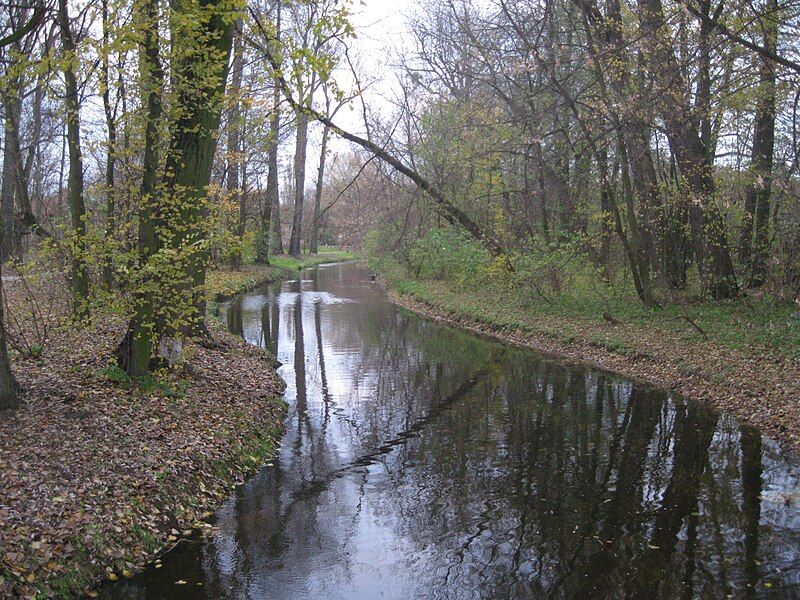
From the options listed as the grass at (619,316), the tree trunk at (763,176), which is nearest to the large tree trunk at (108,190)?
the grass at (619,316)

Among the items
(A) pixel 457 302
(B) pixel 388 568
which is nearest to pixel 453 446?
(B) pixel 388 568

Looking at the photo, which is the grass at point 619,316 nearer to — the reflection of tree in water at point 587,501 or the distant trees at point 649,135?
the distant trees at point 649,135

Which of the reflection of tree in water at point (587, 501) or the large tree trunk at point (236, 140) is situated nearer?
the reflection of tree in water at point (587, 501)

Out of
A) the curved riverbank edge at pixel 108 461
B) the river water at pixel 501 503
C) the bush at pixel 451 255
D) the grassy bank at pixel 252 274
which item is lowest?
the river water at pixel 501 503

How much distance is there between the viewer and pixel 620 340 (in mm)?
14977

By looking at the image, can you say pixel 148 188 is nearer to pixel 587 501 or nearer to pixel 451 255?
pixel 587 501

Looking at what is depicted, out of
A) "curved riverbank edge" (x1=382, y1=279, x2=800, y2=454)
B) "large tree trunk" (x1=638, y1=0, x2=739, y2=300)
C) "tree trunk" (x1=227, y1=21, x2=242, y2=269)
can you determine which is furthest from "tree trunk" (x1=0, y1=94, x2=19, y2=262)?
"large tree trunk" (x1=638, y1=0, x2=739, y2=300)

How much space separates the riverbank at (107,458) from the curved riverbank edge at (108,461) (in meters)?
0.01

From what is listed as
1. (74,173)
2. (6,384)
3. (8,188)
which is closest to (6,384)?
(6,384)

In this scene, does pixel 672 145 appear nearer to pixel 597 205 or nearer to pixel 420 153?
pixel 597 205

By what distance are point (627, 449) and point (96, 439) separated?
6.74 metres

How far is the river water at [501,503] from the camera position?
576 cm

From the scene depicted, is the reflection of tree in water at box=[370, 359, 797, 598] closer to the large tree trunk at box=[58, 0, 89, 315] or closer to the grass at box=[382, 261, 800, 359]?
the grass at box=[382, 261, 800, 359]

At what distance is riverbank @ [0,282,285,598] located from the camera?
5379 millimetres
